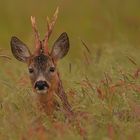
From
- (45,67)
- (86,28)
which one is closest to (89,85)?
(45,67)

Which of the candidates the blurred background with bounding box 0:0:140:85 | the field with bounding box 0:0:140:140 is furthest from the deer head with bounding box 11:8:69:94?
the blurred background with bounding box 0:0:140:85

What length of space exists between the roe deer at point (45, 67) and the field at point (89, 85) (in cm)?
13

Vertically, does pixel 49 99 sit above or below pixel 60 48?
below

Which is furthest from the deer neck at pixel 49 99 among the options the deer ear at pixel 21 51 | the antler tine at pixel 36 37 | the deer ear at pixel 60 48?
the deer ear at pixel 21 51

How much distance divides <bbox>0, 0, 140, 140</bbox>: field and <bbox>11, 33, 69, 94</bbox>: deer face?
0.47 feet

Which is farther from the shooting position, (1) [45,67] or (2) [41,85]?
(1) [45,67]

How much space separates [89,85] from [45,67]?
0.94 metres

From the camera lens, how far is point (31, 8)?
1848 cm

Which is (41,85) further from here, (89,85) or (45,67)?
(89,85)

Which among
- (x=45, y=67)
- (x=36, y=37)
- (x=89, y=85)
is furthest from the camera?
(x=45, y=67)

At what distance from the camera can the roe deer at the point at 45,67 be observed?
9719mm

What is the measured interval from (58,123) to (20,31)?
331 inches

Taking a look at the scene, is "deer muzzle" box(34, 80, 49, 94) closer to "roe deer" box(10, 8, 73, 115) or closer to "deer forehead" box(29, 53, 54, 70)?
"roe deer" box(10, 8, 73, 115)

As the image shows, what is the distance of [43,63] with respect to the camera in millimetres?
10078
